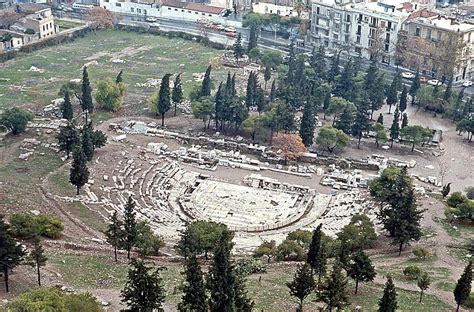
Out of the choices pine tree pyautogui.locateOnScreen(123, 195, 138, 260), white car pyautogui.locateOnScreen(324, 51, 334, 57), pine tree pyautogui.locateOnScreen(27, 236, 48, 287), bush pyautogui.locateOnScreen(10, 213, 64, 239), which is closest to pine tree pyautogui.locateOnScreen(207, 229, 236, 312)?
pine tree pyautogui.locateOnScreen(27, 236, 48, 287)

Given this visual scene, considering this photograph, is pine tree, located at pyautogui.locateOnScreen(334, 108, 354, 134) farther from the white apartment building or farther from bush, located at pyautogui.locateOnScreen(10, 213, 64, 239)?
bush, located at pyautogui.locateOnScreen(10, 213, 64, 239)

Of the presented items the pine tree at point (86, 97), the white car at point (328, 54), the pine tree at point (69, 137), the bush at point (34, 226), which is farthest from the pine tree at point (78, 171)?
the white car at point (328, 54)

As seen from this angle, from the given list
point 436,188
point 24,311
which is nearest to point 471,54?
point 436,188

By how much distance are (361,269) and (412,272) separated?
5962 mm

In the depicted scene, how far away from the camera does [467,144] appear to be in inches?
3563

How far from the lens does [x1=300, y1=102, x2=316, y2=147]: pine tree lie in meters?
83.6

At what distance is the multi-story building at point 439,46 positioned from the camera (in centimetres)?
11200

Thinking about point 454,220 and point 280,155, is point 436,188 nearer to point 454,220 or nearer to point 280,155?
point 454,220

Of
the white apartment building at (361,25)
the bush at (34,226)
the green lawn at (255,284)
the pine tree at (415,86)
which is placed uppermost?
the white apartment building at (361,25)

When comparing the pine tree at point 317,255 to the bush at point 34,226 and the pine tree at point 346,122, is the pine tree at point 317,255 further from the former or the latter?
the pine tree at point 346,122

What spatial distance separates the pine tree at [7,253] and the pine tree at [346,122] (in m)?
54.7

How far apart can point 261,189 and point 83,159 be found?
20.1 metres

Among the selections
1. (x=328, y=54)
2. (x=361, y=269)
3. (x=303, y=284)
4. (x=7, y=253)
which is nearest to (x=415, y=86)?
(x=328, y=54)

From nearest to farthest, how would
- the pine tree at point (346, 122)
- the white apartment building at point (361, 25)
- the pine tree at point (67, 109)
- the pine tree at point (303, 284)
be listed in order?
the pine tree at point (303, 284) < the pine tree at point (67, 109) < the pine tree at point (346, 122) < the white apartment building at point (361, 25)
